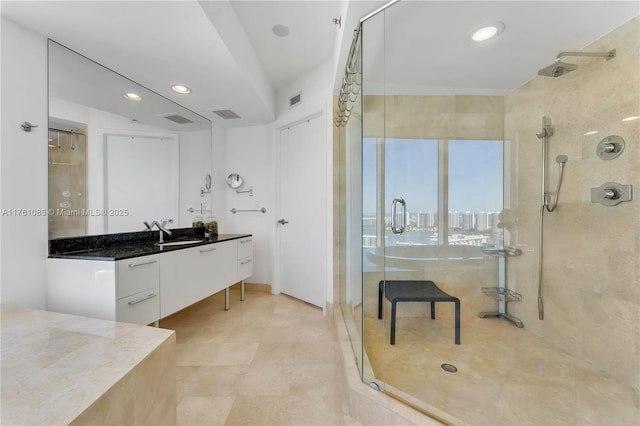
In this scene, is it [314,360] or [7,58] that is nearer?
[7,58]

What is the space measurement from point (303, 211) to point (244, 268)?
0.88 metres

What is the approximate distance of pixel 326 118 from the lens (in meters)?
2.52

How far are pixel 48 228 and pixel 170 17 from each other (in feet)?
4.69

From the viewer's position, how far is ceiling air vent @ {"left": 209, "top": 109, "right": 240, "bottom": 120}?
8.93 ft

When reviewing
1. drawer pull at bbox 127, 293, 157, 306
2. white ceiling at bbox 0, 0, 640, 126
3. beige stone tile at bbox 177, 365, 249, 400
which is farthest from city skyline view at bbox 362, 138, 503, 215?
drawer pull at bbox 127, 293, 157, 306

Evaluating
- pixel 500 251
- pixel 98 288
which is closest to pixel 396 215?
pixel 500 251

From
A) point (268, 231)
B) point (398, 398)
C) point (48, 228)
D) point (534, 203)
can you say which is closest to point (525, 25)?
point (534, 203)

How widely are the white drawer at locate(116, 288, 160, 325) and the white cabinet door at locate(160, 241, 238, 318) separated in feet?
0.18

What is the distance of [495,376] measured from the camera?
4.79 ft

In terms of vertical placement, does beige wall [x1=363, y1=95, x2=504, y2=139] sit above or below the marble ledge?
above

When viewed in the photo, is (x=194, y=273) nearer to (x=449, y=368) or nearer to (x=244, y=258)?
(x=244, y=258)

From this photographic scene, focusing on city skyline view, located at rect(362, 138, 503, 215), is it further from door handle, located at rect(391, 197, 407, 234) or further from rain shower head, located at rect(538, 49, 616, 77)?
rain shower head, located at rect(538, 49, 616, 77)

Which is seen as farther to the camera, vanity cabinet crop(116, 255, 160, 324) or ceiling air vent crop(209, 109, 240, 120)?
ceiling air vent crop(209, 109, 240, 120)

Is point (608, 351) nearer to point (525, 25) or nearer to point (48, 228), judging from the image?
point (525, 25)
